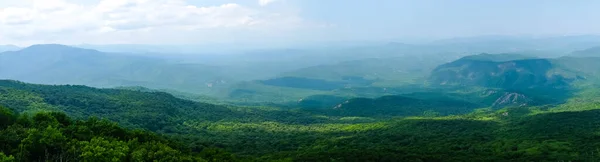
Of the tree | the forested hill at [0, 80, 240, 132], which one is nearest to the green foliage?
the tree

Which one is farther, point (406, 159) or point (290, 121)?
point (290, 121)

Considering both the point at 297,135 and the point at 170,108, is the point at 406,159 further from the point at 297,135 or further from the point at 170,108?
the point at 170,108

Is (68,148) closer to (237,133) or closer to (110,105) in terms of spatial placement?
(237,133)

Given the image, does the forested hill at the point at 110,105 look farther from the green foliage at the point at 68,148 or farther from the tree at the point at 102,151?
the tree at the point at 102,151

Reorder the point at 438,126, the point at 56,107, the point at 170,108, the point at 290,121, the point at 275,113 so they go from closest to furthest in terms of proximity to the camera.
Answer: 1. the point at 56,107
2. the point at 438,126
3. the point at 170,108
4. the point at 290,121
5. the point at 275,113

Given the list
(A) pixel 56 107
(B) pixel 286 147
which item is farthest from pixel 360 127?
(A) pixel 56 107

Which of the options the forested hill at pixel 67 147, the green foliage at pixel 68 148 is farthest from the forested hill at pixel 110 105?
the green foliage at pixel 68 148

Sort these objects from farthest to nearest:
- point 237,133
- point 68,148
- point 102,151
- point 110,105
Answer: point 110,105 < point 237,133 < point 68,148 < point 102,151

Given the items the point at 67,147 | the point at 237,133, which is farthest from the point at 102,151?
the point at 237,133

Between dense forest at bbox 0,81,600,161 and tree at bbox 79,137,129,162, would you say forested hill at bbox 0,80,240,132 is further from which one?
tree at bbox 79,137,129,162

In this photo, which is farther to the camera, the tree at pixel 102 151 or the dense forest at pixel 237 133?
the dense forest at pixel 237 133

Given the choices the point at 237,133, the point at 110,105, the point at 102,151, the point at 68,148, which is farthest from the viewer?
the point at 110,105
